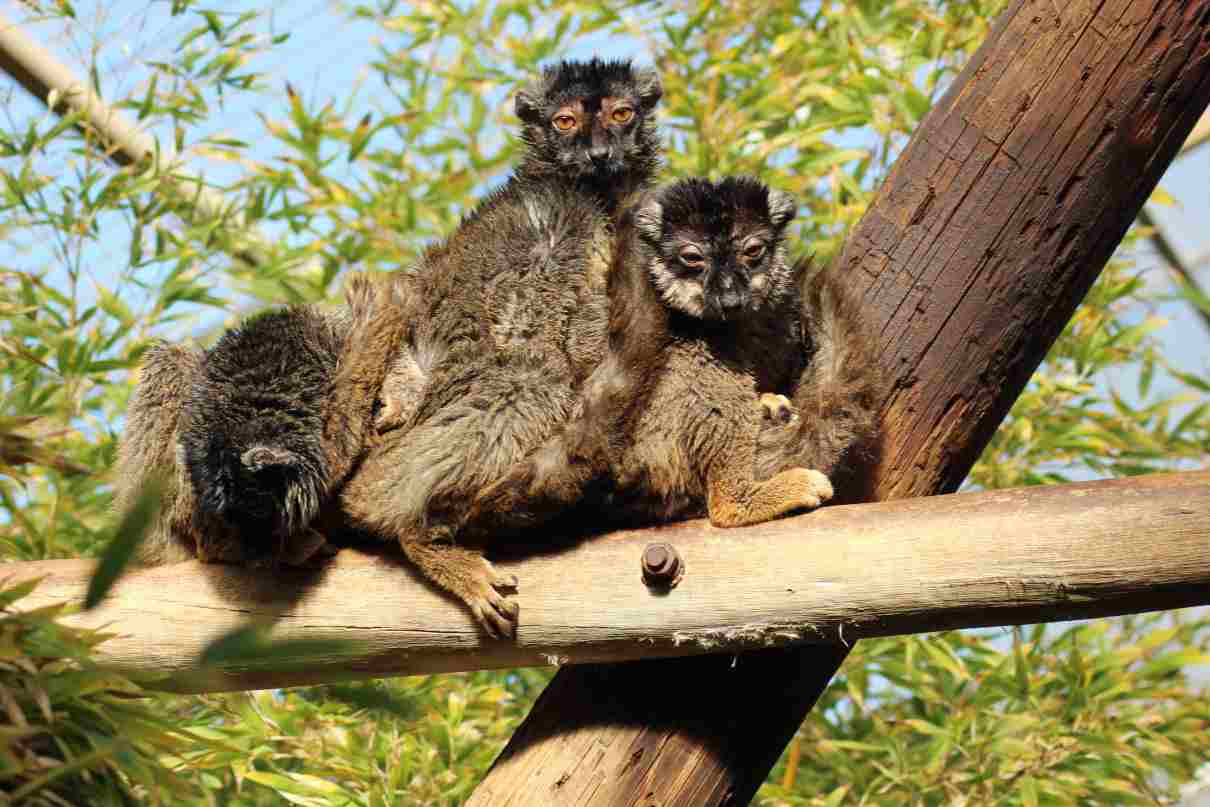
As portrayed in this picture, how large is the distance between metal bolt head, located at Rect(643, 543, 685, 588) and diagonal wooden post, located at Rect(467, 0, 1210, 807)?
0.32 meters

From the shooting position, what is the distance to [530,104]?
4754mm

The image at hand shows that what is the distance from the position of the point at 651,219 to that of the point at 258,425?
4.21 ft

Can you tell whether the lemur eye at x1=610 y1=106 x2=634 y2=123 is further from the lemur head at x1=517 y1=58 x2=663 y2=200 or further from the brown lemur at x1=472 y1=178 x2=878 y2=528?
the brown lemur at x1=472 y1=178 x2=878 y2=528

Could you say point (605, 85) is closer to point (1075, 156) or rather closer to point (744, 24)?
point (1075, 156)

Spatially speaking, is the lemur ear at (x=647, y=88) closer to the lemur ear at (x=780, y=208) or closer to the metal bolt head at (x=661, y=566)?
the lemur ear at (x=780, y=208)

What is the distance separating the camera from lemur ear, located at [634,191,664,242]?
148 inches

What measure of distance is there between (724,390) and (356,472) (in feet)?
3.56

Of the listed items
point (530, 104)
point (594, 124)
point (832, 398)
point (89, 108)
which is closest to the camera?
point (832, 398)

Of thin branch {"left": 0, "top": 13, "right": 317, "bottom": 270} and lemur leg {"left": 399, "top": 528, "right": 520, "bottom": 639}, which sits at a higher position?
thin branch {"left": 0, "top": 13, "right": 317, "bottom": 270}

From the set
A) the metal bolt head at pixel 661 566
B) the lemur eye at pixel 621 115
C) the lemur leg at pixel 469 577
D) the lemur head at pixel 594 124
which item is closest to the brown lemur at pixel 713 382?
the lemur leg at pixel 469 577

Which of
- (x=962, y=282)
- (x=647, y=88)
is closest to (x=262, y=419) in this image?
(x=962, y=282)

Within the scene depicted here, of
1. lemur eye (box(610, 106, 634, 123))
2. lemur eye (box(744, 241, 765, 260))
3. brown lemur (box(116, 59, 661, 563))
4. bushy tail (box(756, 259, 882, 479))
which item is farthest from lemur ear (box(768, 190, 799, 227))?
lemur eye (box(610, 106, 634, 123))

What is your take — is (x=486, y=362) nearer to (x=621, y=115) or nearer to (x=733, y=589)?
(x=733, y=589)

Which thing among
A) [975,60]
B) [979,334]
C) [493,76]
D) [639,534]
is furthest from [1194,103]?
[493,76]
